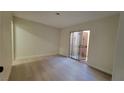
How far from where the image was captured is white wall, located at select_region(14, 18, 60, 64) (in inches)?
208

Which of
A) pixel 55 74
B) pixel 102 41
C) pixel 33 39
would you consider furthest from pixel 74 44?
pixel 55 74

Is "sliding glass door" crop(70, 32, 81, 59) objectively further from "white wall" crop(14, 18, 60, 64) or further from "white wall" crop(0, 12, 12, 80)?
"white wall" crop(0, 12, 12, 80)

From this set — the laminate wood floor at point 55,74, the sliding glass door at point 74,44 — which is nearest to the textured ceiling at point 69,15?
the sliding glass door at point 74,44

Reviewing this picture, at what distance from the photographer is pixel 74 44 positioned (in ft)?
19.0

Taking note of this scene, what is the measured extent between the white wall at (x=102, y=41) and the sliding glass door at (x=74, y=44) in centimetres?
97

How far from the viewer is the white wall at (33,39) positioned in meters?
5.29

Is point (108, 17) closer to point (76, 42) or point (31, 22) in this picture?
point (76, 42)

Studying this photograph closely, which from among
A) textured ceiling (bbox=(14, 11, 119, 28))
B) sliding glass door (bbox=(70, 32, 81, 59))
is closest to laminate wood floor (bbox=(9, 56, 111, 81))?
textured ceiling (bbox=(14, 11, 119, 28))

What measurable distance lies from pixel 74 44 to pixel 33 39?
237cm

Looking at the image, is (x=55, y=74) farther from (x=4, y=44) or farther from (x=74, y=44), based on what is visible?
(x=74, y=44)

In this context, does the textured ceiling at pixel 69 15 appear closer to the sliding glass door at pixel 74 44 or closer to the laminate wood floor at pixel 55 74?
the sliding glass door at pixel 74 44

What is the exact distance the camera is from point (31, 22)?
18.6 ft

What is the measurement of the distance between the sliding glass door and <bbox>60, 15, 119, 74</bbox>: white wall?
3.20ft
